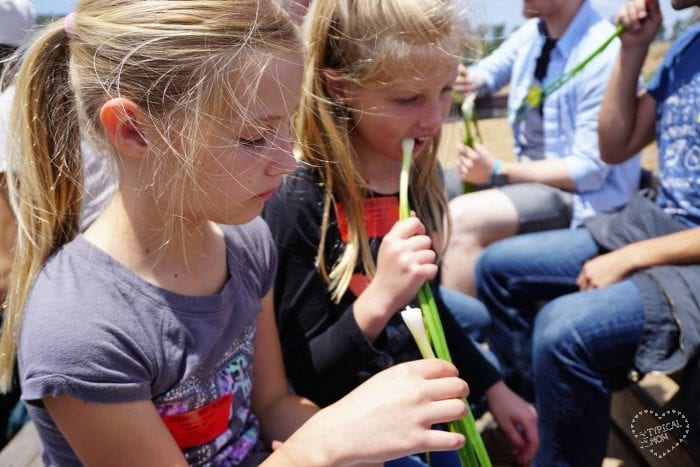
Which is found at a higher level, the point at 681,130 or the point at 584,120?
the point at 681,130

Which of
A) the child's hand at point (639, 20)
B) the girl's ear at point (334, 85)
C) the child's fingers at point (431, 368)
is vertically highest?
the girl's ear at point (334, 85)

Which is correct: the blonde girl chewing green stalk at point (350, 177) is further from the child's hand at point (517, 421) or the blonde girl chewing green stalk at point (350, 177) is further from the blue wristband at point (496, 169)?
the blue wristband at point (496, 169)

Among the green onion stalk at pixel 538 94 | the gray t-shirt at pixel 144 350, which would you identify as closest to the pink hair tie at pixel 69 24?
the gray t-shirt at pixel 144 350

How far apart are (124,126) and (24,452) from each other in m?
0.89

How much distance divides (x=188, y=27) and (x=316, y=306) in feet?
1.93

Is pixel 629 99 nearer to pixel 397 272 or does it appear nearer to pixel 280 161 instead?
pixel 397 272

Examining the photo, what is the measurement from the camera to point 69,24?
33.3 inches

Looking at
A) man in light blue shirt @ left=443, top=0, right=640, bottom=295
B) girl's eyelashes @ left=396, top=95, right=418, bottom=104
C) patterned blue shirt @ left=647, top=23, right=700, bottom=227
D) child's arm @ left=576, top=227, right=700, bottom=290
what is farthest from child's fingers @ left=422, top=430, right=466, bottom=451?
man in light blue shirt @ left=443, top=0, right=640, bottom=295

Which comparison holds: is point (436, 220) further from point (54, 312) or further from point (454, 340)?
point (54, 312)

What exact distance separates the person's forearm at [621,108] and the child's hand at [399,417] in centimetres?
127

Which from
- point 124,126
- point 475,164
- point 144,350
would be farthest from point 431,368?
point 475,164

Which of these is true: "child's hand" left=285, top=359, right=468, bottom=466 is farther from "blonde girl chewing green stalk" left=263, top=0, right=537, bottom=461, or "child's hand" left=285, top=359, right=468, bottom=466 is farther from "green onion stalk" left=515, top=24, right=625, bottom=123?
"green onion stalk" left=515, top=24, right=625, bottom=123

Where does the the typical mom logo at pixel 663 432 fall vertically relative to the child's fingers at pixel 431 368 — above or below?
below

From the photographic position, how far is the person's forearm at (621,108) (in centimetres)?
171
